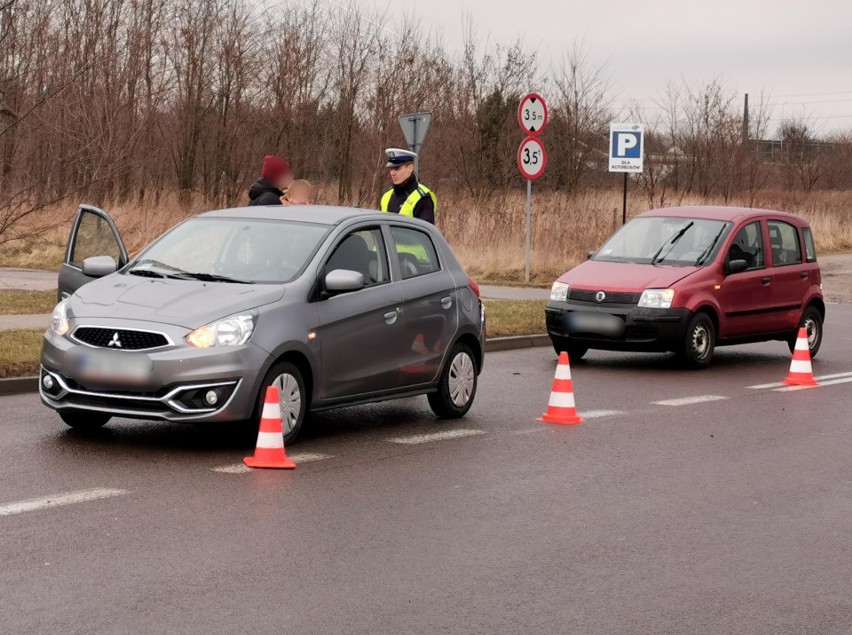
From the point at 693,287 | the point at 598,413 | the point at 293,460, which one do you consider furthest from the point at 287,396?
the point at 693,287

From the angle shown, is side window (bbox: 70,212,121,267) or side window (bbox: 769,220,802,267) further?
side window (bbox: 769,220,802,267)

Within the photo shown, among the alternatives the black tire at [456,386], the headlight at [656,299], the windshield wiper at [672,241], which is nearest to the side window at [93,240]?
the black tire at [456,386]

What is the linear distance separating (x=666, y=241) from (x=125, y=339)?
8618mm

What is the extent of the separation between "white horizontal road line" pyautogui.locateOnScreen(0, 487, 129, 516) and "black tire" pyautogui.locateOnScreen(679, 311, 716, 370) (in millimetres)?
8606

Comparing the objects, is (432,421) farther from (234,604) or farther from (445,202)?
(445,202)

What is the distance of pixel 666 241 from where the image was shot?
16.2 metres

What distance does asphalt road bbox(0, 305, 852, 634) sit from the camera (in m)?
5.66

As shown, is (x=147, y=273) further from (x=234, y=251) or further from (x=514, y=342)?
(x=514, y=342)

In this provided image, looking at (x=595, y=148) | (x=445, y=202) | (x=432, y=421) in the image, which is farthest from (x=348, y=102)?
(x=432, y=421)

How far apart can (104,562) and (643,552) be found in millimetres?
2563

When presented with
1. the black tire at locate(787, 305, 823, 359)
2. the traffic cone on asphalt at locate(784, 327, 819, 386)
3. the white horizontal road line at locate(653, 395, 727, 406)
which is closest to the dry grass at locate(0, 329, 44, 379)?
the white horizontal road line at locate(653, 395, 727, 406)

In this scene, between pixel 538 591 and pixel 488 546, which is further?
pixel 488 546

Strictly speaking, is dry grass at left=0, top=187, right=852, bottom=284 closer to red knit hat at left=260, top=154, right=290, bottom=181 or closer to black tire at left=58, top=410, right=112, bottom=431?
red knit hat at left=260, top=154, right=290, bottom=181

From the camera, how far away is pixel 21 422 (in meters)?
10.2
